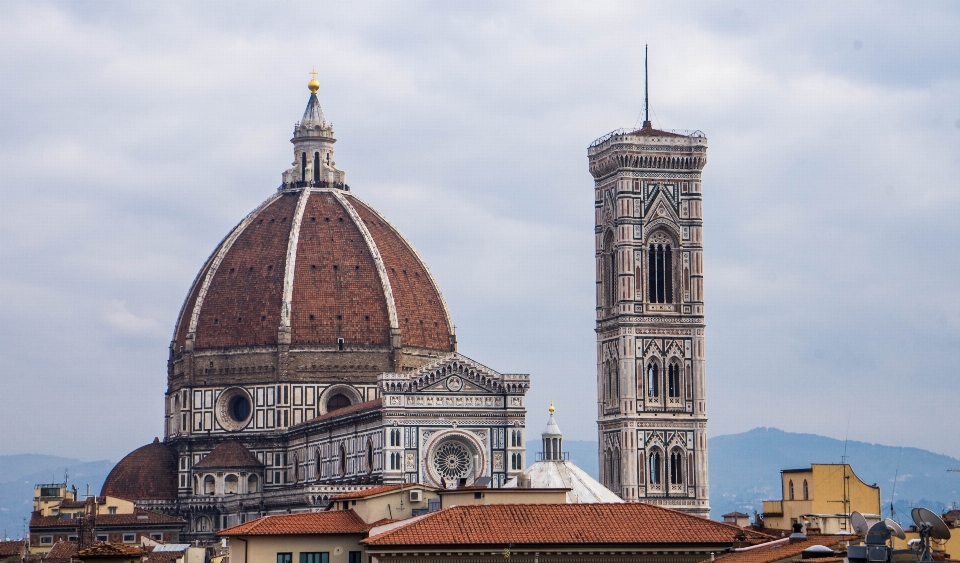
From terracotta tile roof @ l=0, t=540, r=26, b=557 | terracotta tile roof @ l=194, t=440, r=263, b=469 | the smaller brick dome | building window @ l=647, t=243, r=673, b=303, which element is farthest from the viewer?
the smaller brick dome

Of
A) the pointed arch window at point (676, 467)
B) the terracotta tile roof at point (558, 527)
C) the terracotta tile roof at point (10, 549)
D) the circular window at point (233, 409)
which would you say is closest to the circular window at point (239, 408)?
the circular window at point (233, 409)

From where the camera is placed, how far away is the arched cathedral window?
345 ft

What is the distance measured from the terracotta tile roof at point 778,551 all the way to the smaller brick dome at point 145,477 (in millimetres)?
79642

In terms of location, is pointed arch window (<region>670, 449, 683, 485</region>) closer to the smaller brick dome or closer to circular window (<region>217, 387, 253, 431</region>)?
circular window (<region>217, 387, 253, 431</region>)

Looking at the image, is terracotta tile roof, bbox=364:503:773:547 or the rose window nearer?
terracotta tile roof, bbox=364:503:773:547

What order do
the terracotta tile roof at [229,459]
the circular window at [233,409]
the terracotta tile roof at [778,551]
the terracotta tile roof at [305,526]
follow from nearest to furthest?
the terracotta tile roof at [778,551], the terracotta tile roof at [305,526], the terracotta tile roof at [229,459], the circular window at [233,409]

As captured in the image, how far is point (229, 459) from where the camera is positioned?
11850cm

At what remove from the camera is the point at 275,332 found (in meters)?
122

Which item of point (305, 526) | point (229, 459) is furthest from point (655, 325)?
point (305, 526)

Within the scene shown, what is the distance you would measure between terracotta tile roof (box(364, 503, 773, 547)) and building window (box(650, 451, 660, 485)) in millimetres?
55252

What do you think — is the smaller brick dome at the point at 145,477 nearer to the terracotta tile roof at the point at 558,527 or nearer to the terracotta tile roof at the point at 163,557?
the terracotta tile roof at the point at 163,557

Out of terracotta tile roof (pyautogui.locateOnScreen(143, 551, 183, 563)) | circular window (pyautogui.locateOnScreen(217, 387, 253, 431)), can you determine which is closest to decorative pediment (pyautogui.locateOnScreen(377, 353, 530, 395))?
circular window (pyautogui.locateOnScreen(217, 387, 253, 431))

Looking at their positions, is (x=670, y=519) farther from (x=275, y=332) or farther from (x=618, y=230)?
(x=275, y=332)

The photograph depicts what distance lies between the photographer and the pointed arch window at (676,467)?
341 ft
